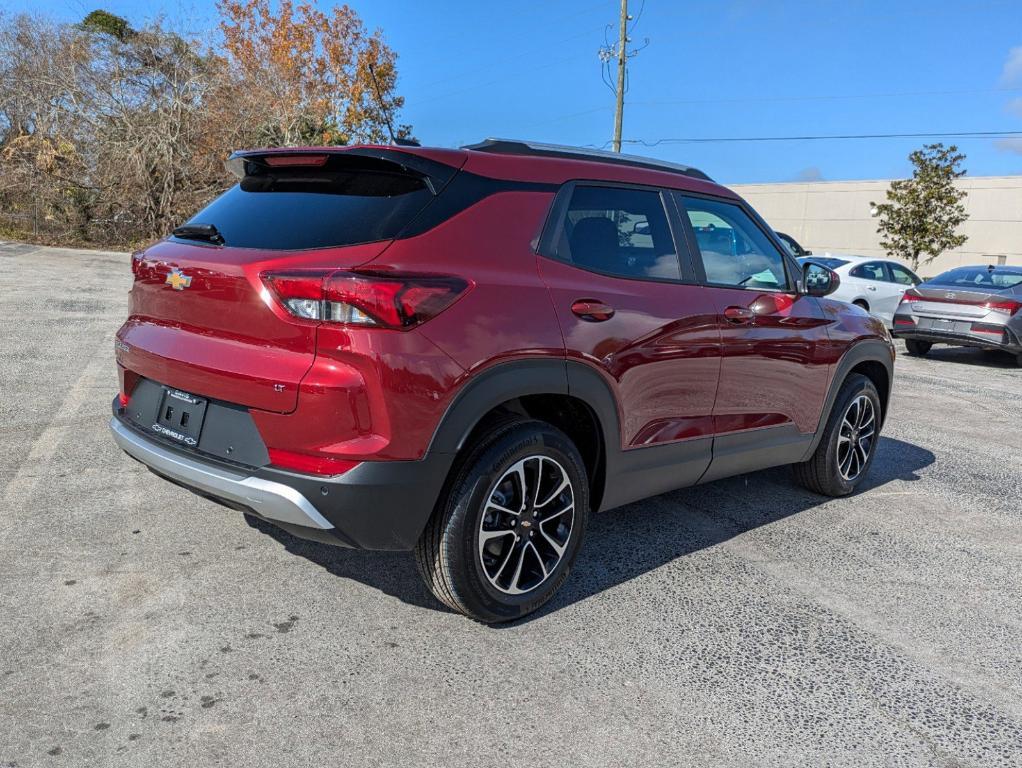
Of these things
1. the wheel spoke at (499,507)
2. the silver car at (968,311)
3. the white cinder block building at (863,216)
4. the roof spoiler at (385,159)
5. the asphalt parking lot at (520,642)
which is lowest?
the asphalt parking lot at (520,642)

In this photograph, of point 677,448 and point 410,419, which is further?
point 677,448

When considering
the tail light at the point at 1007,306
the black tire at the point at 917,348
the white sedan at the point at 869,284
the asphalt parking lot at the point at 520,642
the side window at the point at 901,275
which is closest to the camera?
the asphalt parking lot at the point at 520,642

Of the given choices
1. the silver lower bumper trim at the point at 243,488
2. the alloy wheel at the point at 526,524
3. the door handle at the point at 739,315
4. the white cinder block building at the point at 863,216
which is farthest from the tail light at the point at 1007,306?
the white cinder block building at the point at 863,216

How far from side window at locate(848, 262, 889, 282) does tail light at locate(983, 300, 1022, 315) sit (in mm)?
3997

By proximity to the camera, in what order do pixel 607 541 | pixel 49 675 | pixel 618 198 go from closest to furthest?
pixel 49 675
pixel 618 198
pixel 607 541

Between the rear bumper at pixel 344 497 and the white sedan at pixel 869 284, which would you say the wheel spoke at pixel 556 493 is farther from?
the white sedan at pixel 869 284

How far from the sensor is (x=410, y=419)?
9.37 feet

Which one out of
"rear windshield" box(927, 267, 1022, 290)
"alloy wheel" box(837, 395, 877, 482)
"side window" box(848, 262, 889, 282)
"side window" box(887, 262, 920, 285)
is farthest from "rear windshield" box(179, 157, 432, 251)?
"side window" box(887, 262, 920, 285)

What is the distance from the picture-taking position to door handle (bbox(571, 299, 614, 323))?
11.0 feet

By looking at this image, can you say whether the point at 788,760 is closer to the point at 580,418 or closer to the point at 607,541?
the point at 580,418

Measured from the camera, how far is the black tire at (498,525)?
311cm

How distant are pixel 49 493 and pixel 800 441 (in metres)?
4.14

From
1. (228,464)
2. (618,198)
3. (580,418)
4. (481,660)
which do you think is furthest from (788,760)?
(618,198)

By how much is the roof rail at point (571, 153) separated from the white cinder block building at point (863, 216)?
37855 mm
